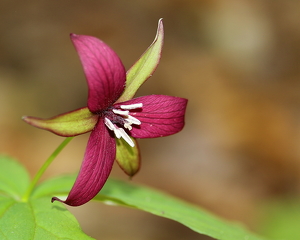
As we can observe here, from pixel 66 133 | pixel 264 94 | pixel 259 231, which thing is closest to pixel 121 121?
pixel 66 133

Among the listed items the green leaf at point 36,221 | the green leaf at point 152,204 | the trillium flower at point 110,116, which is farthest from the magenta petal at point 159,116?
the green leaf at point 36,221

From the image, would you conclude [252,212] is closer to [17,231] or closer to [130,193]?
[130,193]

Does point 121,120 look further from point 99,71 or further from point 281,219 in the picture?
point 281,219

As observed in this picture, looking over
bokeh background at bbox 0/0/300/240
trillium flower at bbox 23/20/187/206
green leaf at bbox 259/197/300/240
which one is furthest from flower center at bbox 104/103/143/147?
green leaf at bbox 259/197/300/240

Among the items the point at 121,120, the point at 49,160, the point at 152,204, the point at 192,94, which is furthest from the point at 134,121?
the point at 192,94

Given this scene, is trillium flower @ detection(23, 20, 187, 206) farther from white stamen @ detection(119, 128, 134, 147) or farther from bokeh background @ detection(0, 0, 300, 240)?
bokeh background @ detection(0, 0, 300, 240)

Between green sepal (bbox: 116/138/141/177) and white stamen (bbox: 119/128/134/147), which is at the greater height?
white stamen (bbox: 119/128/134/147)
